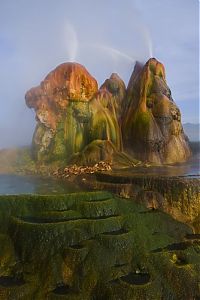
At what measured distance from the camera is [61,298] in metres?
13.8

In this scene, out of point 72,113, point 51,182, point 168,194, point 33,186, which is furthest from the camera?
point 72,113

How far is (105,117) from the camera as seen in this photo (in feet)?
100

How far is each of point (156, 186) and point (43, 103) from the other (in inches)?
551

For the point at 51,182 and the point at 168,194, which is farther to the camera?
the point at 51,182

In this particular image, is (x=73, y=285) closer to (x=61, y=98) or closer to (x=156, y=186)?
(x=156, y=186)

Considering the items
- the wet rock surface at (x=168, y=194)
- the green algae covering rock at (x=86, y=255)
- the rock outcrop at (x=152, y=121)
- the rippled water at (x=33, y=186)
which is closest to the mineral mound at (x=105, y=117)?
the rock outcrop at (x=152, y=121)

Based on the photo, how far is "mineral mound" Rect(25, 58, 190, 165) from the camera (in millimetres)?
30188

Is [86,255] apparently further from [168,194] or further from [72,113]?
[72,113]

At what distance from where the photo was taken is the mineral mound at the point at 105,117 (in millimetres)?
30188

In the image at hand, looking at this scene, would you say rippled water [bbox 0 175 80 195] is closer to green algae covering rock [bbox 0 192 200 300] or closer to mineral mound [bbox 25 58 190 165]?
green algae covering rock [bbox 0 192 200 300]

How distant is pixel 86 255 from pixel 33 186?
362 inches

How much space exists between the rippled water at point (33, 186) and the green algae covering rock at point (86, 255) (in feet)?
12.8

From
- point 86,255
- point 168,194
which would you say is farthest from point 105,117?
point 86,255

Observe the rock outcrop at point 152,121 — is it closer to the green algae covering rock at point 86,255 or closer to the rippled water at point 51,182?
the rippled water at point 51,182
